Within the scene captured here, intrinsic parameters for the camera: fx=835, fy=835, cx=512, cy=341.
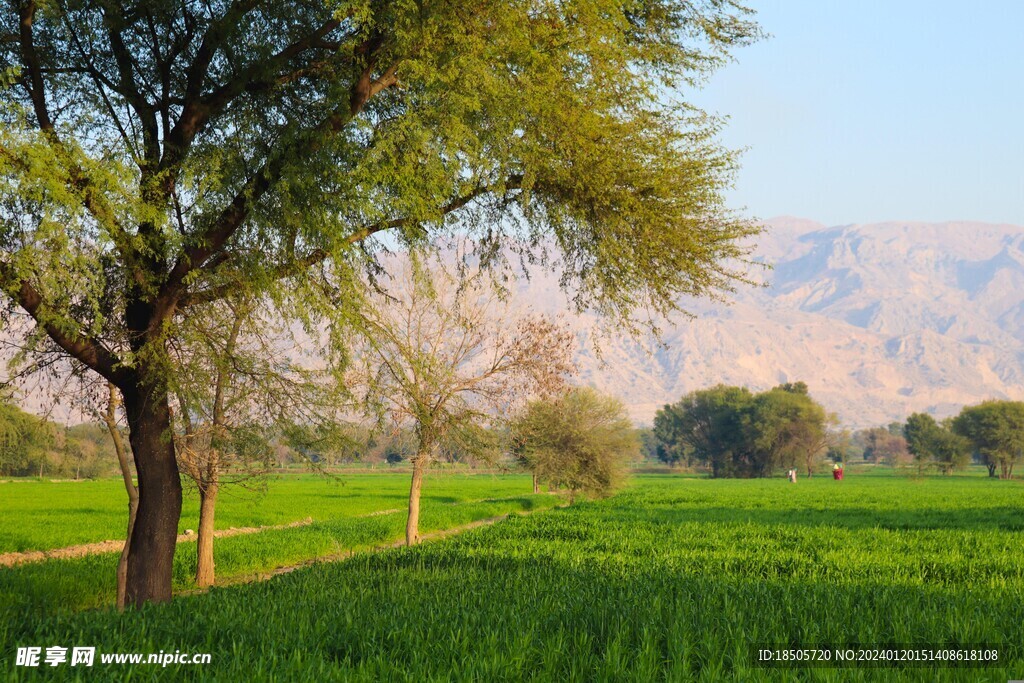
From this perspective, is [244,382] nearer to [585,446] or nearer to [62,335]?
[62,335]

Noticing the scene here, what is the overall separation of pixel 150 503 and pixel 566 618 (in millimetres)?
6520

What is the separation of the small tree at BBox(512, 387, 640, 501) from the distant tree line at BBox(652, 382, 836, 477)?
83.3 meters

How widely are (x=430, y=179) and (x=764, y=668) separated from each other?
7292 millimetres

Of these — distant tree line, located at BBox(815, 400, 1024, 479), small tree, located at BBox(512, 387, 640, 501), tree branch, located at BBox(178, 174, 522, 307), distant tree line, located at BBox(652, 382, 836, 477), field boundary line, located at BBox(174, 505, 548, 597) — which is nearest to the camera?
tree branch, located at BBox(178, 174, 522, 307)

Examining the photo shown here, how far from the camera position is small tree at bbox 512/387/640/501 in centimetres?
4526

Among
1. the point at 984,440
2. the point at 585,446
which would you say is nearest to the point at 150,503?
the point at 585,446

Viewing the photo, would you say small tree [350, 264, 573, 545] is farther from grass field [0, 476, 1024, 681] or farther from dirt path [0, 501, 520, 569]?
dirt path [0, 501, 520, 569]

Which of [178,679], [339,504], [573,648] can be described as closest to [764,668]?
[573,648]

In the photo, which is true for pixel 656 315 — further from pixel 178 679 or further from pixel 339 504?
pixel 339 504

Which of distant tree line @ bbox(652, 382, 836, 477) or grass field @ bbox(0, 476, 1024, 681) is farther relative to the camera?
distant tree line @ bbox(652, 382, 836, 477)

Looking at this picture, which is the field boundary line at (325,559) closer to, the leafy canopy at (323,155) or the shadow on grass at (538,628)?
the shadow on grass at (538,628)

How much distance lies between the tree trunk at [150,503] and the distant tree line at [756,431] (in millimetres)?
122443

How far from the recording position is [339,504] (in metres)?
51.6

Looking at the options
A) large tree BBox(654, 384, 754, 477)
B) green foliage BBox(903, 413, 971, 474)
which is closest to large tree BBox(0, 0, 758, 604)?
green foliage BBox(903, 413, 971, 474)
